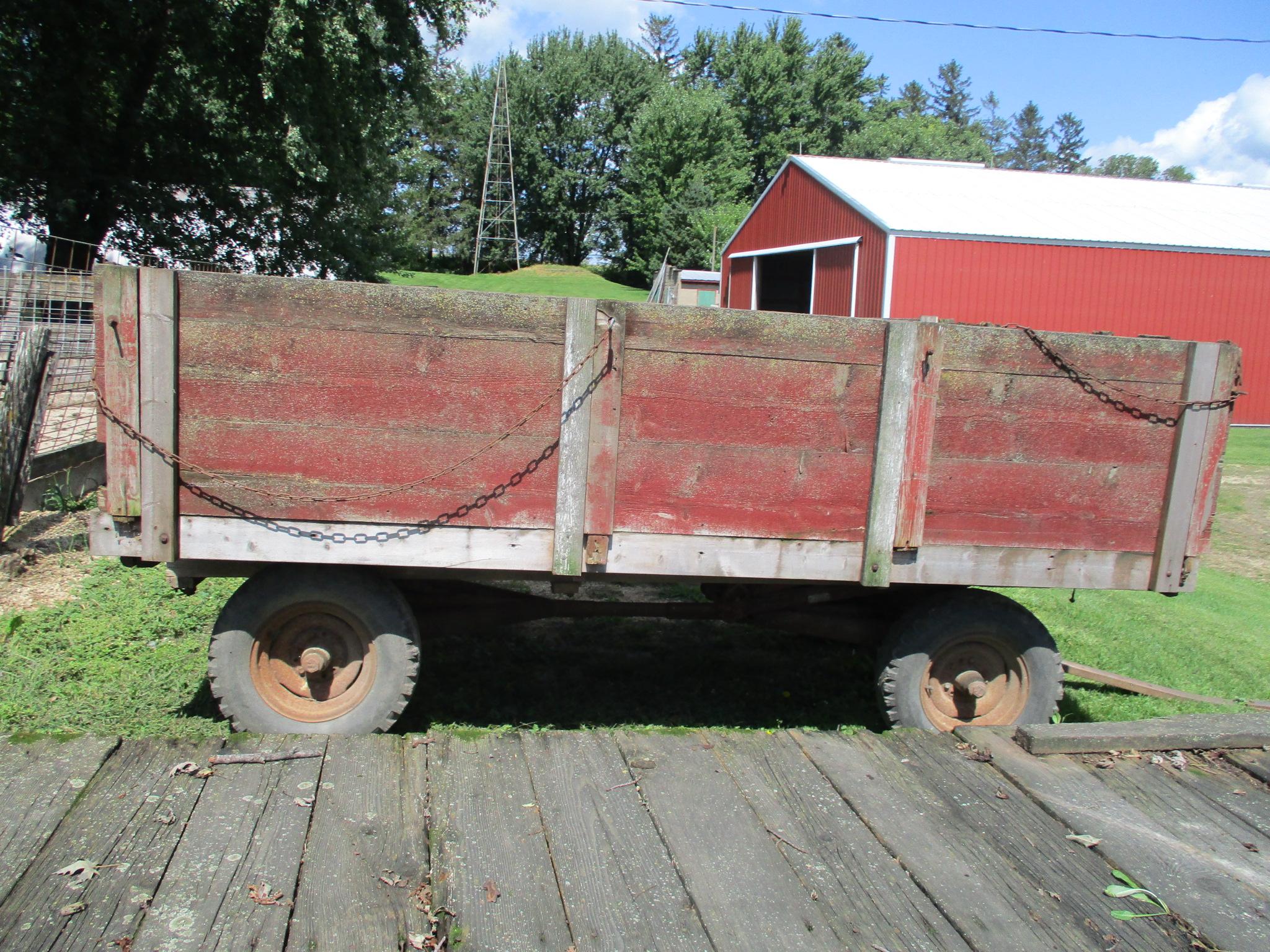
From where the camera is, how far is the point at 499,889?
240 cm

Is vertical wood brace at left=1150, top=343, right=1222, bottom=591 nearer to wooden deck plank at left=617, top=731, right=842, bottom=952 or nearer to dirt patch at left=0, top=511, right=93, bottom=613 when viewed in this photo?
wooden deck plank at left=617, top=731, right=842, bottom=952

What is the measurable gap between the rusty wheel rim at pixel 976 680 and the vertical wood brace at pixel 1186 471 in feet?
2.12

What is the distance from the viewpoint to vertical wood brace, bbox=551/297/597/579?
3.35 metres

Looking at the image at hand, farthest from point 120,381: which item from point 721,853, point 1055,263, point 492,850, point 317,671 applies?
point 1055,263

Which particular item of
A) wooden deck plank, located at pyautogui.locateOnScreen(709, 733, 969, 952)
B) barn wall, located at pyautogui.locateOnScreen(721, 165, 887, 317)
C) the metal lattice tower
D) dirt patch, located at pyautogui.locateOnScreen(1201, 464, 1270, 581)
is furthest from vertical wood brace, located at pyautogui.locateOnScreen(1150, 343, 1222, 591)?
the metal lattice tower

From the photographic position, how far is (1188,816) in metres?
3.05

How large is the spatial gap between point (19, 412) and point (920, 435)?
18.3 feet

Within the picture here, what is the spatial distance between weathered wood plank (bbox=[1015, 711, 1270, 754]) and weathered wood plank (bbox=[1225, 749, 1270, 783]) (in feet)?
0.11

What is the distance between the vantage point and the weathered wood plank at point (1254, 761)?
11.0 ft

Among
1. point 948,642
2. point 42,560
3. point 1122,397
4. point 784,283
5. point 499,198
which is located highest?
point 499,198

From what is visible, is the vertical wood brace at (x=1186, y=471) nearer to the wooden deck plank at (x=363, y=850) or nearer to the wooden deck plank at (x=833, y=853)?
the wooden deck plank at (x=833, y=853)

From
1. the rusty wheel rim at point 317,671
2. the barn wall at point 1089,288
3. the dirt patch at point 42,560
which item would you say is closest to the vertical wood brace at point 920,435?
the rusty wheel rim at point 317,671

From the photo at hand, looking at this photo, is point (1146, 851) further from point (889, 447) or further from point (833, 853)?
point (889, 447)

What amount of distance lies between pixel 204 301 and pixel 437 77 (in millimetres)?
26535
